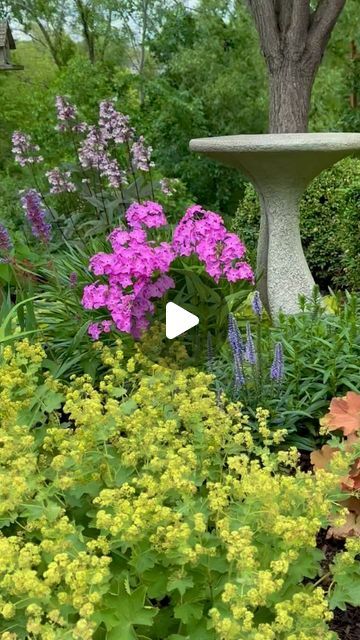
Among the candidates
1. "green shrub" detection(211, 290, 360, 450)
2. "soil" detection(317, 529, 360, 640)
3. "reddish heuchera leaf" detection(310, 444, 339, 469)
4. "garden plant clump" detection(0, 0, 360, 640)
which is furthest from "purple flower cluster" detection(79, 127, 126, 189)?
"soil" detection(317, 529, 360, 640)

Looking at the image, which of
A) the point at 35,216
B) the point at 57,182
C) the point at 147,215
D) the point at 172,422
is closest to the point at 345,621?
the point at 172,422

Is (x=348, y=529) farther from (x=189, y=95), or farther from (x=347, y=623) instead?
A: (x=189, y=95)

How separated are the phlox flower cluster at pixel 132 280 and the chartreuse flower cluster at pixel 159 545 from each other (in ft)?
2.74

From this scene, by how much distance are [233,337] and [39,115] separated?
838 centimetres

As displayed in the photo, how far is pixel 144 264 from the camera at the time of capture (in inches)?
130

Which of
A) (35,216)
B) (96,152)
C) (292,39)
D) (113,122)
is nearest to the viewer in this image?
(35,216)

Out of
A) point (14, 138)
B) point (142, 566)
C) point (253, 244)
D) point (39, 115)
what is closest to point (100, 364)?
point (142, 566)

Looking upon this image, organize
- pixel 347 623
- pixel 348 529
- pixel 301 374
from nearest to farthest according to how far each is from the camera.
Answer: pixel 347 623 < pixel 348 529 < pixel 301 374

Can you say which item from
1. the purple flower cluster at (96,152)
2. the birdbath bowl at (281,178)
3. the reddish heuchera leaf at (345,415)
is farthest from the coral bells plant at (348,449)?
the purple flower cluster at (96,152)

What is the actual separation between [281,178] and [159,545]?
308 centimetres

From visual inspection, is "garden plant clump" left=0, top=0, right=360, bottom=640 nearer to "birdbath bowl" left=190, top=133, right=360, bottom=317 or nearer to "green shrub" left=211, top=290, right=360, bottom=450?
"green shrub" left=211, top=290, right=360, bottom=450

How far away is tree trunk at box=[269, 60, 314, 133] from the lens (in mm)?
7660

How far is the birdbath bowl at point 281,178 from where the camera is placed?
166 inches

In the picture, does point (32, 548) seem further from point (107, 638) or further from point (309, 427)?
point (309, 427)
